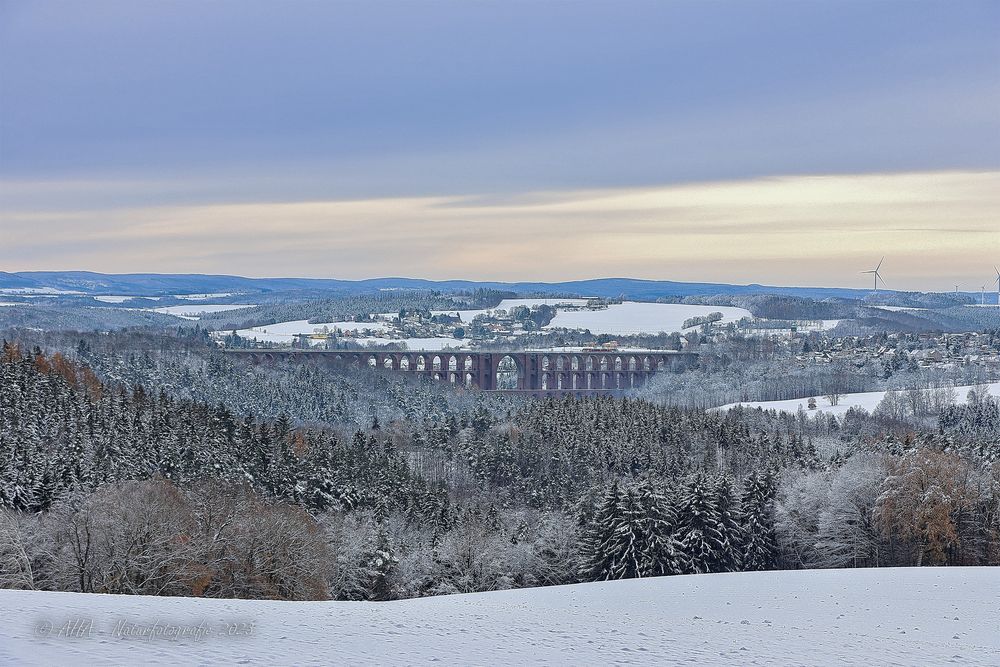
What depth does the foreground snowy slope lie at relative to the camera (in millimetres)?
18250

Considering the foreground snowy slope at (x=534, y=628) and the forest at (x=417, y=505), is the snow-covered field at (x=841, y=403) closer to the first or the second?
the forest at (x=417, y=505)

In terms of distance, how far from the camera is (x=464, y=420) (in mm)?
120062

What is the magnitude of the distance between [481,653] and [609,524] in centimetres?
3064

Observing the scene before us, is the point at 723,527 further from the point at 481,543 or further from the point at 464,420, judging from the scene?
the point at 464,420

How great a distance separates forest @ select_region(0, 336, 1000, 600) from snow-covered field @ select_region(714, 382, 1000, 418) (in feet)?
174

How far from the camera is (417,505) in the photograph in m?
66.0

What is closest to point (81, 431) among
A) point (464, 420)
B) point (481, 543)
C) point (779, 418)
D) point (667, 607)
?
point (481, 543)

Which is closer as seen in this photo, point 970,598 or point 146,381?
point 970,598

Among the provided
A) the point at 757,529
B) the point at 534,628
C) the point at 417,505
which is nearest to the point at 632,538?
the point at 757,529

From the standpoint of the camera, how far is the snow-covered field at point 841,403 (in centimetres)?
15200

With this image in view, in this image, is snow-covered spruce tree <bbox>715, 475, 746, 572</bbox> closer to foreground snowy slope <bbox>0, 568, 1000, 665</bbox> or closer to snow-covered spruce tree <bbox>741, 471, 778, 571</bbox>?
snow-covered spruce tree <bbox>741, 471, 778, 571</bbox>

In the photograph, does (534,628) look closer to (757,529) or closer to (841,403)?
(757,529)

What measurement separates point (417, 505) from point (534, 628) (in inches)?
1703

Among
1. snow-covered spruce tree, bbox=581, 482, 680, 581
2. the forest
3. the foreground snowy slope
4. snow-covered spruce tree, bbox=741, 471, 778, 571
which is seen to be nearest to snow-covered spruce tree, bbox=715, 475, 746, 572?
the forest
